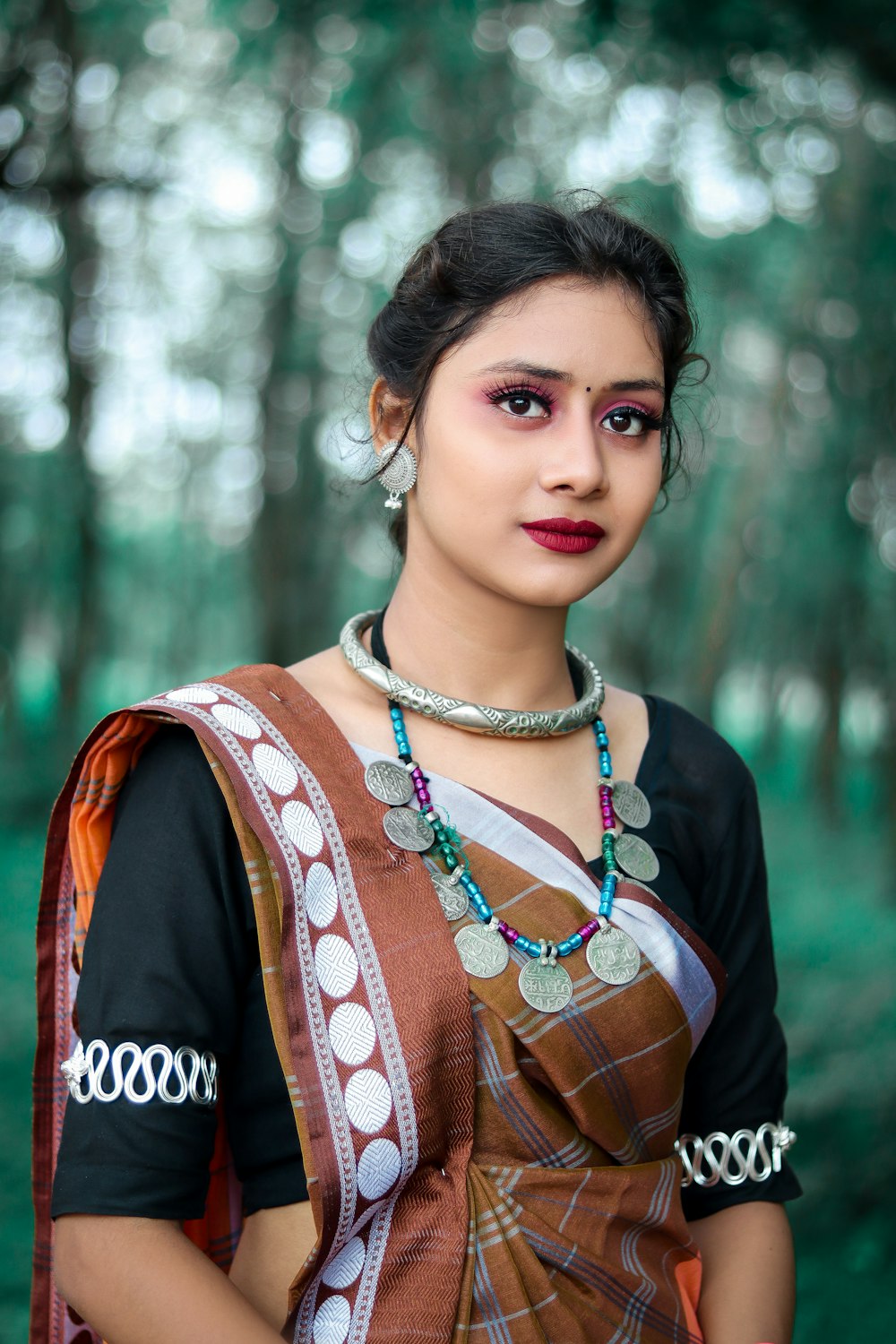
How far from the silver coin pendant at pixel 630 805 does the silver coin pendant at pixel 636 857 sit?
0.09 feet

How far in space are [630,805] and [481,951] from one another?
306 mm

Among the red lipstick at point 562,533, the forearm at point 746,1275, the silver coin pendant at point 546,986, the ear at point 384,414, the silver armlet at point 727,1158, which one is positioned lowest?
the forearm at point 746,1275

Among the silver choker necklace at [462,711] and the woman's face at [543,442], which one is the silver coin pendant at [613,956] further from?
the woman's face at [543,442]

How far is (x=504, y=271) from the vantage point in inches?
51.8

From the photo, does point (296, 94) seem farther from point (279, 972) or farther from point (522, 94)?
point (279, 972)

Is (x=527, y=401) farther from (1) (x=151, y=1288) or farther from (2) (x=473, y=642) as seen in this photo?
(1) (x=151, y=1288)

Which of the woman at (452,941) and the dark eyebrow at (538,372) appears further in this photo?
the dark eyebrow at (538,372)

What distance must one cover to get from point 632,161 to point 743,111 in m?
0.38

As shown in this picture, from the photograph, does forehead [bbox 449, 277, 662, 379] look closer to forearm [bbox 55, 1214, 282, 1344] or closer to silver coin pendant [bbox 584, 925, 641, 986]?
silver coin pendant [bbox 584, 925, 641, 986]

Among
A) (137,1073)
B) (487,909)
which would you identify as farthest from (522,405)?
(137,1073)

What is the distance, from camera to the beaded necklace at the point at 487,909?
47.4 inches

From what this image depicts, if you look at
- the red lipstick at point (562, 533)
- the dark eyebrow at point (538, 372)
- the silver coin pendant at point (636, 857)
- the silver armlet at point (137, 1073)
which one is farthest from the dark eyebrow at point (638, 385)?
the silver armlet at point (137, 1073)

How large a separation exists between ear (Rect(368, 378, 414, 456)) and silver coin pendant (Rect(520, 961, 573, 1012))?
0.63 m

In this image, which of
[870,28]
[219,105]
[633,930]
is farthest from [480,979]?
[219,105]
